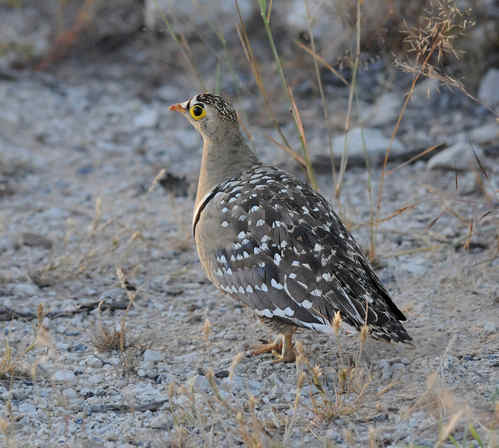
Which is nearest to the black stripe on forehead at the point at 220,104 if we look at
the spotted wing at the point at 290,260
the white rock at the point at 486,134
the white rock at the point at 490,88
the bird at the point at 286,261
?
the bird at the point at 286,261

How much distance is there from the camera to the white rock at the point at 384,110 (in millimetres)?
6430

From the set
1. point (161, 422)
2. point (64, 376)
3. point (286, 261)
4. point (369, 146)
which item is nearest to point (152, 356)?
point (64, 376)

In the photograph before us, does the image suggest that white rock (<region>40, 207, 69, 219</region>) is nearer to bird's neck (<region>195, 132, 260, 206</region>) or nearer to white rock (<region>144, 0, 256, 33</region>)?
bird's neck (<region>195, 132, 260, 206</region>)

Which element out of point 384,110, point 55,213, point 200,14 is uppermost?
point 200,14

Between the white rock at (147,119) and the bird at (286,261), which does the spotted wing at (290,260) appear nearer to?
the bird at (286,261)

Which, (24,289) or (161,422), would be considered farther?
(24,289)

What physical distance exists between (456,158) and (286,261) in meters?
2.78

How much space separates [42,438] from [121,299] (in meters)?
1.37

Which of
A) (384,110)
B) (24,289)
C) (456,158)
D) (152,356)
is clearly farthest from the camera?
(384,110)

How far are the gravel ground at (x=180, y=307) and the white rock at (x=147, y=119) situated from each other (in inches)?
0.5

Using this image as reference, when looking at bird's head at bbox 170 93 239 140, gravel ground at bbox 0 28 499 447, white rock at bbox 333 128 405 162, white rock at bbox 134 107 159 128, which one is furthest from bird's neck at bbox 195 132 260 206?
white rock at bbox 134 107 159 128

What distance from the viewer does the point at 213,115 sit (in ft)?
13.2

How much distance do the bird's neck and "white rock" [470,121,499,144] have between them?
268cm

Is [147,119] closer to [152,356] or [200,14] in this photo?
[200,14]
